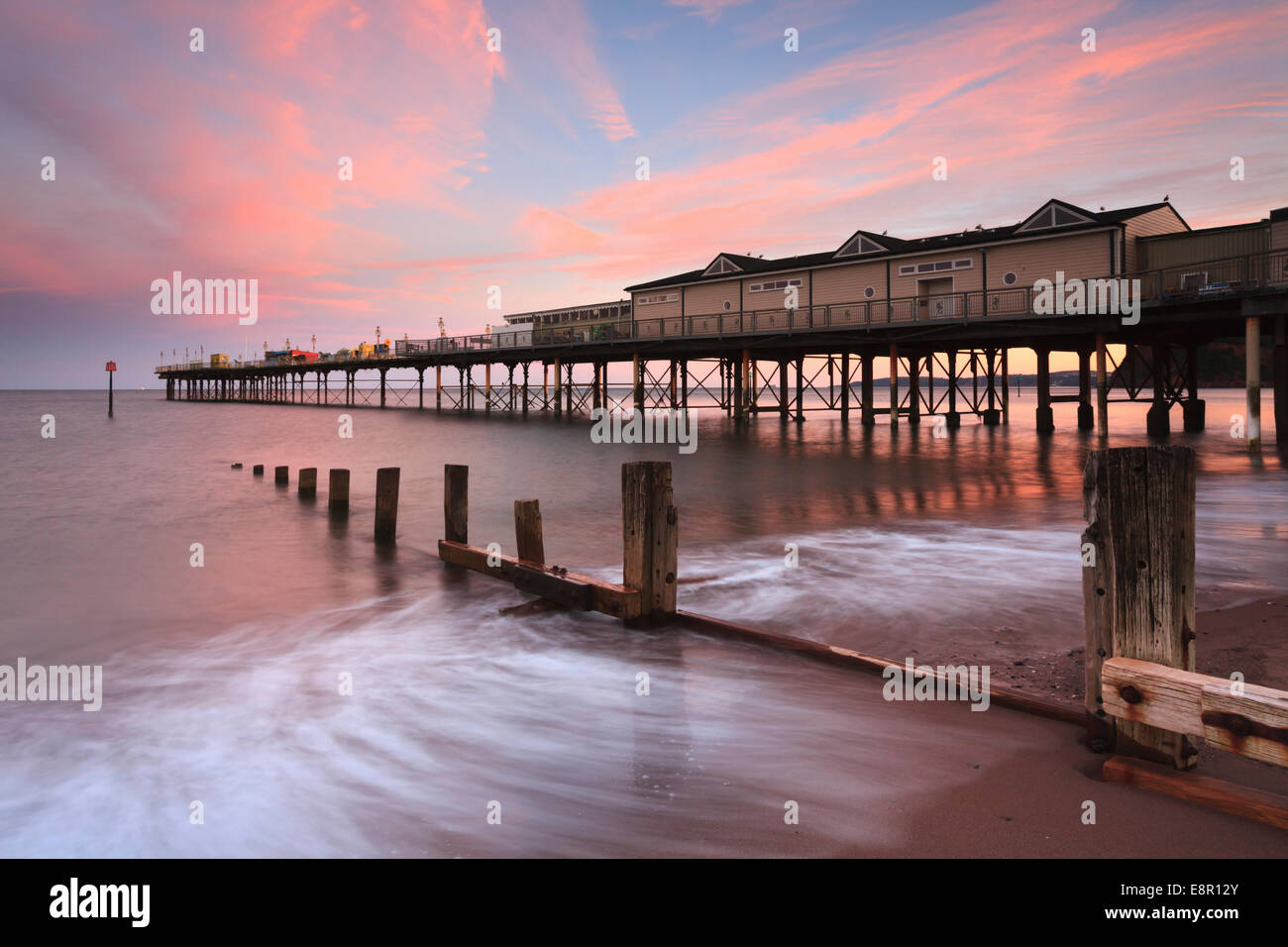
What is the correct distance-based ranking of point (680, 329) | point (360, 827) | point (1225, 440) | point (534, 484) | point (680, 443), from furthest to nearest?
1. point (680, 329)
2. point (680, 443)
3. point (1225, 440)
4. point (534, 484)
5. point (360, 827)

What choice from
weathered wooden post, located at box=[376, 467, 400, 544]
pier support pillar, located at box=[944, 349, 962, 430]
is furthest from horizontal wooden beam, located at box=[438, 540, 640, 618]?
pier support pillar, located at box=[944, 349, 962, 430]

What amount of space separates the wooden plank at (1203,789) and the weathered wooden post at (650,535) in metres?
4.15

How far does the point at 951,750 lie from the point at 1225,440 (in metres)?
34.8

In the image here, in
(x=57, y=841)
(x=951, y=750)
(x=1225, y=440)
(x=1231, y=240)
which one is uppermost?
(x=1231, y=240)

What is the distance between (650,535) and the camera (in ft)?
24.8

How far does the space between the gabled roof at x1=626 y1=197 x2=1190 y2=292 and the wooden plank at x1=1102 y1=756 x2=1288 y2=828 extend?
32.5 metres

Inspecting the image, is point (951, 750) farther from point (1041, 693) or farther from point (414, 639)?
point (414, 639)

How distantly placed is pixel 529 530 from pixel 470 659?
2.28 m

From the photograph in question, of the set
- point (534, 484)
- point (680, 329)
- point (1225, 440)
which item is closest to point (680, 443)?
point (680, 329)

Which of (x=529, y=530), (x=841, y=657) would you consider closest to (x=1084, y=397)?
(x=529, y=530)

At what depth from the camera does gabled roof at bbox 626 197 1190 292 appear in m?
31.8

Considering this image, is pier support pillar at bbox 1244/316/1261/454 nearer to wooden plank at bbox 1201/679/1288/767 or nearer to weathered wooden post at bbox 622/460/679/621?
weathered wooden post at bbox 622/460/679/621

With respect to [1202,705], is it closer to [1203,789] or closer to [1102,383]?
[1203,789]
